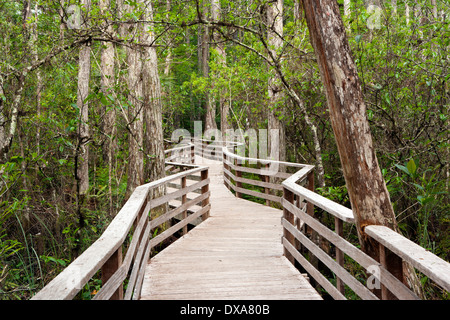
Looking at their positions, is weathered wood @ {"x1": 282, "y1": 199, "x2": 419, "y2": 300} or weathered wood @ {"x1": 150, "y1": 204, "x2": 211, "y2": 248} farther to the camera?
weathered wood @ {"x1": 150, "y1": 204, "x2": 211, "y2": 248}

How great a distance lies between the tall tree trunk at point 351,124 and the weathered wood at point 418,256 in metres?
0.38

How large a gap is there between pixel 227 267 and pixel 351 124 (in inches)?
105

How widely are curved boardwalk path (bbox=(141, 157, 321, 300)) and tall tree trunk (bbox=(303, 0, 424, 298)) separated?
126cm

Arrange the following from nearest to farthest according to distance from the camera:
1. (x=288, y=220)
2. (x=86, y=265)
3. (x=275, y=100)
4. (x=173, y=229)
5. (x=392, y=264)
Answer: (x=86, y=265), (x=392, y=264), (x=288, y=220), (x=173, y=229), (x=275, y=100)

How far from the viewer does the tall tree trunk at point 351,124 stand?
10.1 ft

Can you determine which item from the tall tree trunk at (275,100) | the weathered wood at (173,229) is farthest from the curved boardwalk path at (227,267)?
the tall tree trunk at (275,100)

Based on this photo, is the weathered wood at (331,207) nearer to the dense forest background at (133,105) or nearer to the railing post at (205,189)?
the dense forest background at (133,105)

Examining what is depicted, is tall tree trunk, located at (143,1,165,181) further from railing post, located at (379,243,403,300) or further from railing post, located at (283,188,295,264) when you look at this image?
railing post, located at (379,243,403,300)

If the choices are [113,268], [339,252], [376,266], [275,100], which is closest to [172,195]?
[339,252]

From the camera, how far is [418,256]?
2.08 metres

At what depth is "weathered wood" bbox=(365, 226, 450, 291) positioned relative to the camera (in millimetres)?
1854

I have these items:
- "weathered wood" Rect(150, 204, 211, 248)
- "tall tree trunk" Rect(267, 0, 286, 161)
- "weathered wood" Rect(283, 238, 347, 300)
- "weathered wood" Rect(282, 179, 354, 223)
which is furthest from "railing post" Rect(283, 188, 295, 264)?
"tall tree trunk" Rect(267, 0, 286, 161)

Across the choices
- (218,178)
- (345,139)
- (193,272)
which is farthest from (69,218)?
(218,178)

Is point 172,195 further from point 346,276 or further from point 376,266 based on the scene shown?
point 376,266
